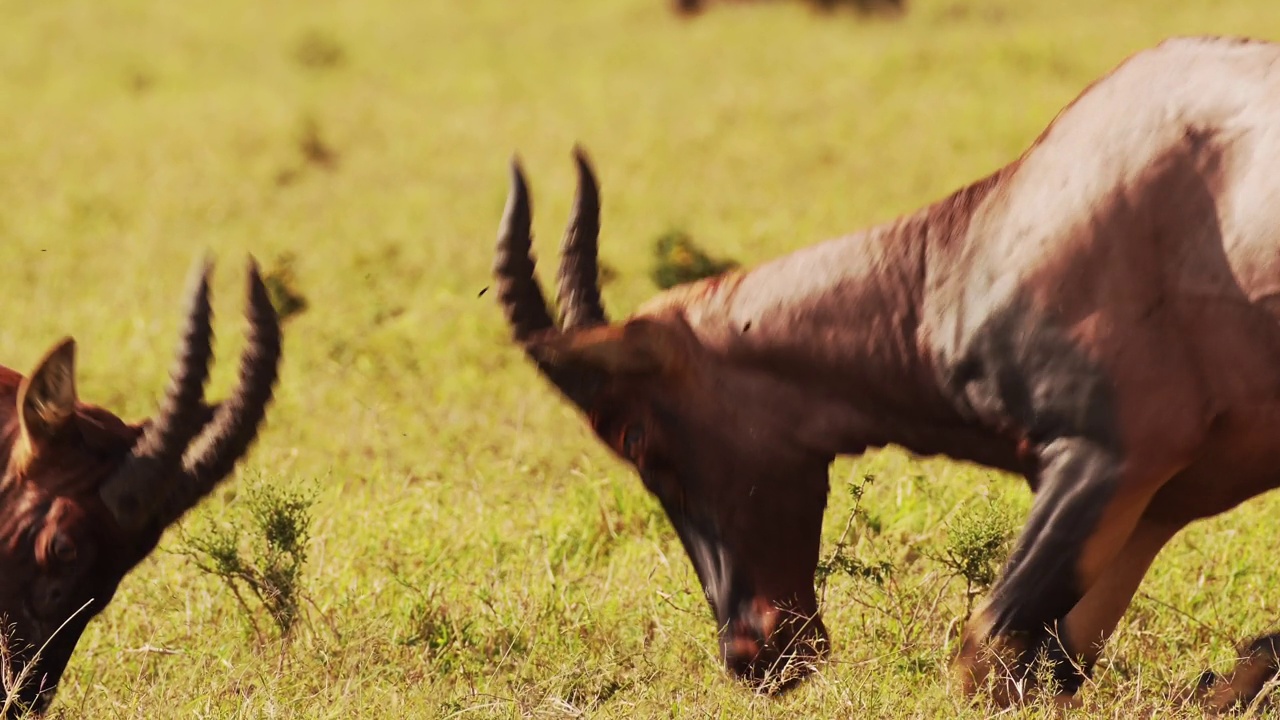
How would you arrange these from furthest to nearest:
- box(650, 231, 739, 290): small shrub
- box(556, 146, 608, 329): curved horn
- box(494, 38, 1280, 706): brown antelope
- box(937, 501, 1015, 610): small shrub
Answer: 1. box(650, 231, 739, 290): small shrub
2. box(937, 501, 1015, 610): small shrub
3. box(556, 146, 608, 329): curved horn
4. box(494, 38, 1280, 706): brown antelope

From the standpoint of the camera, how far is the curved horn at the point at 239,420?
4715 millimetres

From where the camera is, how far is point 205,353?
186 inches

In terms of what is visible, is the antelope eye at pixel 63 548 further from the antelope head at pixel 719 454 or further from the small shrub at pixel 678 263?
the small shrub at pixel 678 263

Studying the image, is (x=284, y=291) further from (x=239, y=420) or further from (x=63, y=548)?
(x=63, y=548)

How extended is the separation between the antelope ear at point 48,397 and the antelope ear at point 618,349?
3.77 feet

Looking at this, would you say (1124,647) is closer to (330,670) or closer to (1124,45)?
(330,670)

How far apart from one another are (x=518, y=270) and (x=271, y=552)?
1.22 m

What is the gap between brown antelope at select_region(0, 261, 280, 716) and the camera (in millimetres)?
4648

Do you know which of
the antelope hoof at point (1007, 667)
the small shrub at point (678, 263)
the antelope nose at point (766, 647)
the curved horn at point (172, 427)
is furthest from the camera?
the small shrub at point (678, 263)

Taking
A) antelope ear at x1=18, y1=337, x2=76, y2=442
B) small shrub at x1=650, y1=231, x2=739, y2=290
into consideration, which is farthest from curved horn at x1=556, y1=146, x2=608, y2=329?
small shrub at x1=650, y1=231, x2=739, y2=290

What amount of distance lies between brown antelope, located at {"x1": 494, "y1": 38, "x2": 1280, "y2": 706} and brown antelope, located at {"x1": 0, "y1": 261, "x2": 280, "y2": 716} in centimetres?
76

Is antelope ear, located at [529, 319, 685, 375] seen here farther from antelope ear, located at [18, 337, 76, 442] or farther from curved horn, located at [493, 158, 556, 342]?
antelope ear, located at [18, 337, 76, 442]

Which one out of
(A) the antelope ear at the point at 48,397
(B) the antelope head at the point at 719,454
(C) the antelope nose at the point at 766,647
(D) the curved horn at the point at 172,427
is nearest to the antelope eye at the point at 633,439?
(B) the antelope head at the point at 719,454

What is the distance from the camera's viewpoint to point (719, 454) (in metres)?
4.96
